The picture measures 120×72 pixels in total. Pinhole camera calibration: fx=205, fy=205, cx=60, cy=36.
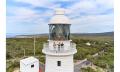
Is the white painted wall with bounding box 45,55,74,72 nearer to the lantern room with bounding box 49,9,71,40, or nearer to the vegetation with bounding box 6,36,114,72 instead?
the lantern room with bounding box 49,9,71,40

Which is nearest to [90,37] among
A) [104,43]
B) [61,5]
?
[104,43]

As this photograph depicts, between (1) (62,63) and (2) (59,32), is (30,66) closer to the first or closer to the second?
(1) (62,63)

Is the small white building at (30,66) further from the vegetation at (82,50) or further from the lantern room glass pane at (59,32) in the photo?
the lantern room glass pane at (59,32)

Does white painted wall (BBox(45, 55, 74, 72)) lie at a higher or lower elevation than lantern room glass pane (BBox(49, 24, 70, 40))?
lower

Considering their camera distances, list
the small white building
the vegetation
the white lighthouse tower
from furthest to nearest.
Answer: the vegetation < the small white building < the white lighthouse tower

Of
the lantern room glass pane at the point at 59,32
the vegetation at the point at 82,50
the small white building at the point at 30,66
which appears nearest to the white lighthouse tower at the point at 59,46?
the lantern room glass pane at the point at 59,32

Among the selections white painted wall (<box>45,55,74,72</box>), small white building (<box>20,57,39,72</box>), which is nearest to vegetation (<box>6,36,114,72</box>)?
small white building (<box>20,57,39,72</box>)
